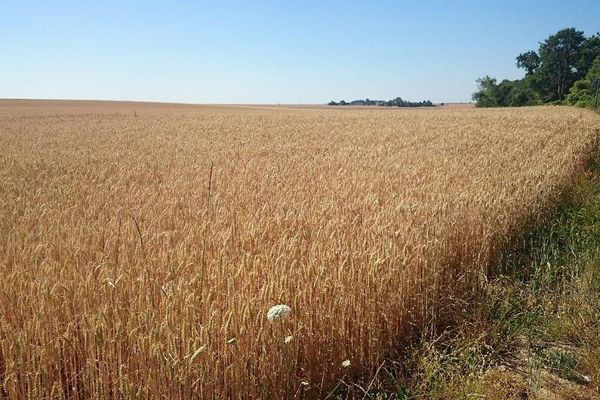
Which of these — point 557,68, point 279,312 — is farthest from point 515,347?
point 557,68

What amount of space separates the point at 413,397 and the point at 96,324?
1916 millimetres

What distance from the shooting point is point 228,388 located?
2.33 m

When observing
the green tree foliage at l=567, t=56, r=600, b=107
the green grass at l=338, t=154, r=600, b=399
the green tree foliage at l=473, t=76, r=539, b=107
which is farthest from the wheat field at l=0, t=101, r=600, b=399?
the green tree foliage at l=473, t=76, r=539, b=107

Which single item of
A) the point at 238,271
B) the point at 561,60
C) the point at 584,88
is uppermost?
the point at 561,60

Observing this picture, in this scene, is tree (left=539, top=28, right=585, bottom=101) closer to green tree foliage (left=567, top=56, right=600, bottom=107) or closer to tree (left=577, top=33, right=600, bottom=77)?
tree (left=577, top=33, right=600, bottom=77)

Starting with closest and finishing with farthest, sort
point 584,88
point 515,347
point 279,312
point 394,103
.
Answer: point 279,312 < point 515,347 < point 584,88 < point 394,103

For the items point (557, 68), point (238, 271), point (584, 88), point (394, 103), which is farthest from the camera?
point (394, 103)

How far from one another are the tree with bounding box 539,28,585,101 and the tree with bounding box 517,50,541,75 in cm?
386

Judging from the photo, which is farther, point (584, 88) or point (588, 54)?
point (588, 54)

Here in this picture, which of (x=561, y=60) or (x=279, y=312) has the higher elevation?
(x=561, y=60)

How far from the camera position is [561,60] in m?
74.6

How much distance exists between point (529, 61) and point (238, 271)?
93.7 m

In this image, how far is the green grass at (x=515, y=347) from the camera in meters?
2.69

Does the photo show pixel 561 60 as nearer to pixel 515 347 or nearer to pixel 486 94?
pixel 486 94
